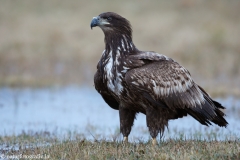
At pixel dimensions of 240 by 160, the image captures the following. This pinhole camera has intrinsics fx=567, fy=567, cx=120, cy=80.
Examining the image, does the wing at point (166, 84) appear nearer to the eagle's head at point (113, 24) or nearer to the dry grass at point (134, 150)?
the dry grass at point (134, 150)

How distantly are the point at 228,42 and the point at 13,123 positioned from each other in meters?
13.4

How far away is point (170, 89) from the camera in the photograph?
327 inches

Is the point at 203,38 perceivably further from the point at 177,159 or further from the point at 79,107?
the point at 177,159

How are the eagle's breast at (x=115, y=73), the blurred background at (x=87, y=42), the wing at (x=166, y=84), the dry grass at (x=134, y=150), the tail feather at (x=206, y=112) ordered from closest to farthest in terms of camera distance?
the dry grass at (x=134, y=150), the wing at (x=166, y=84), the eagle's breast at (x=115, y=73), the tail feather at (x=206, y=112), the blurred background at (x=87, y=42)

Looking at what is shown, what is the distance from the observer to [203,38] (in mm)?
23609

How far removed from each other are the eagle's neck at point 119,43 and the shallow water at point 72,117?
164cm

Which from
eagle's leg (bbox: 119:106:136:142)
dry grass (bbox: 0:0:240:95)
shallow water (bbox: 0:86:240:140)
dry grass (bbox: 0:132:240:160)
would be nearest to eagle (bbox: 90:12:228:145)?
eagle's leg (bbox: 119:106:136:142)

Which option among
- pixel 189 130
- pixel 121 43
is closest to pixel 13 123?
pixel 189 130

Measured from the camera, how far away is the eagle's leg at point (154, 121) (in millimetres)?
8234

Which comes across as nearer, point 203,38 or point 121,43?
point 121,43

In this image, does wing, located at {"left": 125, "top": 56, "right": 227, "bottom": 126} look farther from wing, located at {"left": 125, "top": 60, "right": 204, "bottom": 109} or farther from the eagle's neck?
the eagle's neck

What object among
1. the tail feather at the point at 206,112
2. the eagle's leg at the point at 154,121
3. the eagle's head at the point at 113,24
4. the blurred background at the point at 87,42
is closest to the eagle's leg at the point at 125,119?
the eagle's leg at the point at 154,121

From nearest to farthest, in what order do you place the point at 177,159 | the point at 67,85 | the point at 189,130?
the point at 177,159 → the point at 189,130 → the point at 67,85

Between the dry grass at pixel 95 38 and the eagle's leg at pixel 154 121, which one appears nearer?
the eagle's leg at pixel 154 121
